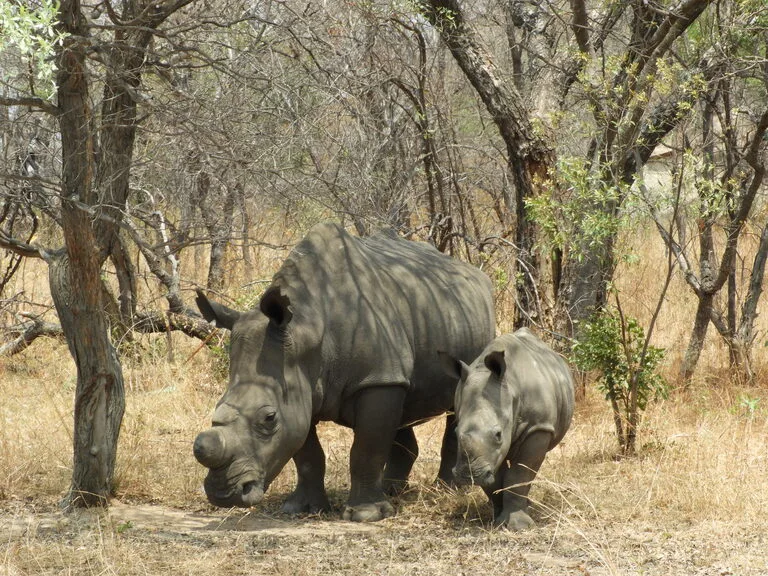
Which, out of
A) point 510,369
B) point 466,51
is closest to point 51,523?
point 510,369

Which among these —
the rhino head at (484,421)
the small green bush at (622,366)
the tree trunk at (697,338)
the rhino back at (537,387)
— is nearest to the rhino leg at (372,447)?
the rhino head at (484,421)

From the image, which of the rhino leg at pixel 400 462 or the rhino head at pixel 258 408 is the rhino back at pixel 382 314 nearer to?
the rhino head at pixel 258 408

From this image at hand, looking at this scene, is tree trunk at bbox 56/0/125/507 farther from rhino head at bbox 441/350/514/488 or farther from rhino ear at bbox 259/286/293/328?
rhino head at bbox 441/350/514/488

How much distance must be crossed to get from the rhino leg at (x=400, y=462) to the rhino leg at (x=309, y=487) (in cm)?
71

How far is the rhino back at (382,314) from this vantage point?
6.91m

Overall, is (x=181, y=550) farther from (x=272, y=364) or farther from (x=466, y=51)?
(x=466, y=51)

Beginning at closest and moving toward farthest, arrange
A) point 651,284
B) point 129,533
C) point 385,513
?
point 129,533 < point 385,513 < point 651,284

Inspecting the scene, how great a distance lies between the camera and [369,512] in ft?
23.0

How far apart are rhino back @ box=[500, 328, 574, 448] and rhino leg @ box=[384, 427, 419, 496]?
1.35 m

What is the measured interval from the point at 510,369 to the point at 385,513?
1328mm

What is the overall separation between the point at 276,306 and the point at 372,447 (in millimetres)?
1128

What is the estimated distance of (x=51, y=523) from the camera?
22.0ft

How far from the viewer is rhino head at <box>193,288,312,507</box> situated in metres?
6.27

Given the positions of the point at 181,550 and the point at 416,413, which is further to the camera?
the point at 416,413
